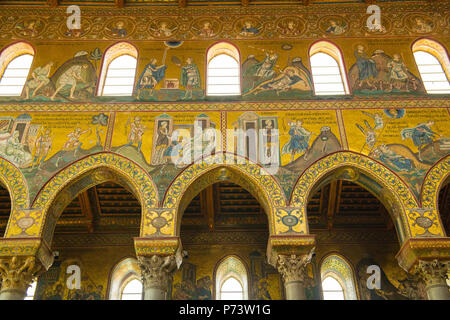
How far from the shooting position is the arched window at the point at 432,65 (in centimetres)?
1259

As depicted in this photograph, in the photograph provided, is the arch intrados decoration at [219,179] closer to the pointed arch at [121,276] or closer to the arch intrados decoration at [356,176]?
the arch intrados decoration at [356,176]

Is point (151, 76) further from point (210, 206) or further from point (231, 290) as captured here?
point (231, 290)

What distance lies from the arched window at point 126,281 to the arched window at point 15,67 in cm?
547

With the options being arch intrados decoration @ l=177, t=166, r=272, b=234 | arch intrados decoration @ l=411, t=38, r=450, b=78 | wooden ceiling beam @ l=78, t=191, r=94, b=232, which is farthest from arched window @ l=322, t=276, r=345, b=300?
wooden ceiling beam @ l=78, t=191, r=94, b=232

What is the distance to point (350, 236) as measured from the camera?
14.1m

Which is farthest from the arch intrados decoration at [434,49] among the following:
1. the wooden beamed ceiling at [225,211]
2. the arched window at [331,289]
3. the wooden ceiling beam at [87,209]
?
the wooden ceiling beam at [87,209]

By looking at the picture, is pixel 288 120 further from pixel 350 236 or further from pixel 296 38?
pixel 350 236

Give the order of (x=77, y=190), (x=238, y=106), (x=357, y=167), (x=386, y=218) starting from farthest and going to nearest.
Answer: (x=386, y=218) < (x=238, y=106) < (x=77, y=190) < (x=357, y=167)

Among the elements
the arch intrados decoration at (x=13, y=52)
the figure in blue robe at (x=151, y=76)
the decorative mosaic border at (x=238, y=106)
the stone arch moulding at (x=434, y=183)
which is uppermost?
the arch intrados decoration at (x=13, y=52)

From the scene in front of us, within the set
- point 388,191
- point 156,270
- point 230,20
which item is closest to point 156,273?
point 156,270

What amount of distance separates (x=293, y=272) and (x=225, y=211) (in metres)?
4.80

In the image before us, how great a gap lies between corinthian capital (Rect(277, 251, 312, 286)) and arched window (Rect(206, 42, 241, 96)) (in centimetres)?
469

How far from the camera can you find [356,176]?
11.0m

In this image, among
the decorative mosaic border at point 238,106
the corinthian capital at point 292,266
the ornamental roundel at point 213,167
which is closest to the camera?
the corinthian capital at point 292,266
